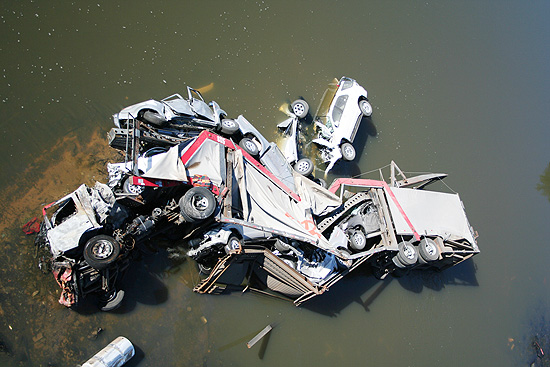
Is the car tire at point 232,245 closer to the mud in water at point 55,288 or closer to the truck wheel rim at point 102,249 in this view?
the mud in water at point 55,288

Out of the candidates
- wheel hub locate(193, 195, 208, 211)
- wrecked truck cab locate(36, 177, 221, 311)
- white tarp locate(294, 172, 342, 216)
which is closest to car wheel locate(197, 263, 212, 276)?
wrecked truck cab locate(36, 177, 221, 311)

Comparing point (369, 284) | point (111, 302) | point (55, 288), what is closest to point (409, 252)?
point (369, 284)

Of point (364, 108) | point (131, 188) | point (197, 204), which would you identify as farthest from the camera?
point (364, 108)

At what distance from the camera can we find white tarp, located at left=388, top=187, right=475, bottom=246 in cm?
1110

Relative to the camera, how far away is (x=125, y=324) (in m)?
9.41

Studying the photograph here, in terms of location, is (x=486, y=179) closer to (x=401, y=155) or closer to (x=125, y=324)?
(x=401, y=155)

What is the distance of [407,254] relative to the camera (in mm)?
10953

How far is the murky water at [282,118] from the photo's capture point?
31.2 ft

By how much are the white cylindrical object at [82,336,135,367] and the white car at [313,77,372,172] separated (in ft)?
23.8

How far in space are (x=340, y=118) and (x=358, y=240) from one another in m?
4.02

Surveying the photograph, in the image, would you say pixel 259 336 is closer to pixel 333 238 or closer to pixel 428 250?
pixel 333 238

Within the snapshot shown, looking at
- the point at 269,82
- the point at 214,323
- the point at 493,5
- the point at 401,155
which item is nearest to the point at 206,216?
the point at 214,323

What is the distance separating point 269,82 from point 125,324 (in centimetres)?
793

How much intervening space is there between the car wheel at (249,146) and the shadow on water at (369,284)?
4.50 m
